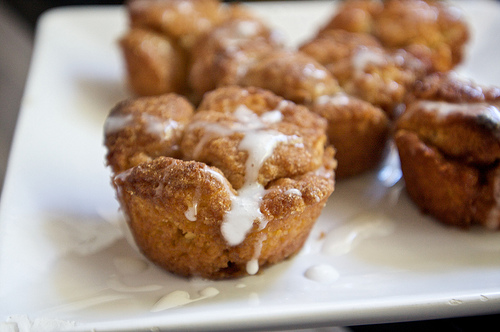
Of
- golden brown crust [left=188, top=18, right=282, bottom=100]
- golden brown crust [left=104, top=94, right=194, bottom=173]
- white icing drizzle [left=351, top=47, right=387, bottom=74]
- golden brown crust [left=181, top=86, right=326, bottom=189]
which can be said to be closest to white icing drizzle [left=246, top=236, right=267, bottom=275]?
golden brown crust [left=181, top=86, right=326, bottom=189]

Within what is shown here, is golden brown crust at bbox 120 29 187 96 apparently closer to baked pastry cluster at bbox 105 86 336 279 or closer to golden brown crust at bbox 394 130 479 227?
baked pastry cluster at bbox 105 86 336 279

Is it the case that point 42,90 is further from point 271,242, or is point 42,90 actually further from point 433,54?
point 433,54

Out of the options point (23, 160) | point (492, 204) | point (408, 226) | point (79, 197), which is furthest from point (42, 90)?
point (492, 204)

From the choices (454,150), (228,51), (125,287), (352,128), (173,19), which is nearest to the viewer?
(125,287)

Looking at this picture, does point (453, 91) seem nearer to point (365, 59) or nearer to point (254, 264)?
point (365, 59)

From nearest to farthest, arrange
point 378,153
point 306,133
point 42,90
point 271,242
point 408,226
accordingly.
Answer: point 271,242
point 306,133
point 408,226
point 378,153
point 42,90

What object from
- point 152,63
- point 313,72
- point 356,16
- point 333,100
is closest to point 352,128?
point 333,100
